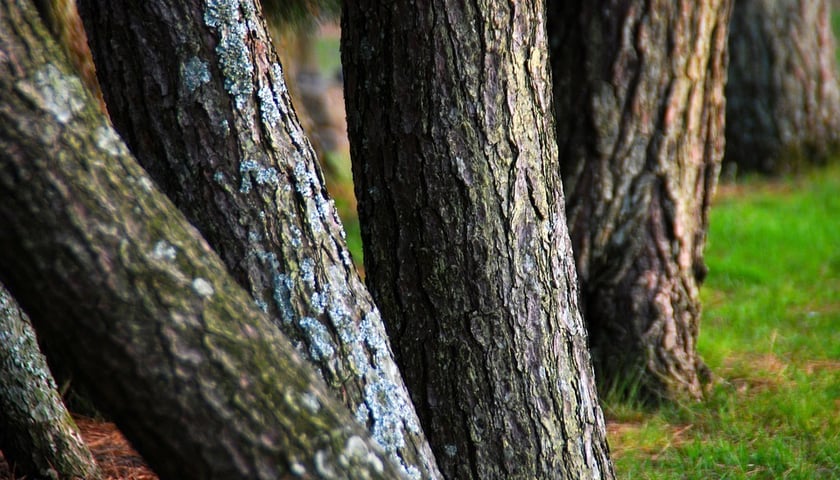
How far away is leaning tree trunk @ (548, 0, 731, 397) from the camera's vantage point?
3.59m

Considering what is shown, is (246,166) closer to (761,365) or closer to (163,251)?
(163,251)

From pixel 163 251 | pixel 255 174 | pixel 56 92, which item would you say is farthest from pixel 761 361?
pixel 56 92

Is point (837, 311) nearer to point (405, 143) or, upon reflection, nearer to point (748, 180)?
point (748, 180)

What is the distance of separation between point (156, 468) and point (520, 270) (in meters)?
1.12

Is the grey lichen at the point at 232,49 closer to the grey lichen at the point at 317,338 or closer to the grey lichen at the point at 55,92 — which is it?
the grey lichen at the point at 55,92

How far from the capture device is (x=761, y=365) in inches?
160

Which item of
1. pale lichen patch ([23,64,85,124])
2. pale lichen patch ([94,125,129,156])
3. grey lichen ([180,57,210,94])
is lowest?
pale lichen patch ([94,125,129,156])

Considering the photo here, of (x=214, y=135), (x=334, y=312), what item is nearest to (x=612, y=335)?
(x=334, y=312)

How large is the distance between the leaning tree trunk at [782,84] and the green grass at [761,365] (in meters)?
0.91

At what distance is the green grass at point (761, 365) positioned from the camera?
320cm

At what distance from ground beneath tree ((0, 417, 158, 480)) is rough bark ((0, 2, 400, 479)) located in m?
1.68

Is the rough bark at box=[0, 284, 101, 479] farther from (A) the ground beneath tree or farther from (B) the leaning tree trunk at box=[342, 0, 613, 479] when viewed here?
(B) the leaning tree trunk at box=[342, 0, 613, 479]

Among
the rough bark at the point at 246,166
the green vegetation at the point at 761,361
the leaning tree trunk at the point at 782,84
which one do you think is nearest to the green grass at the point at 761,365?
the green vegetation at the point at 761,361

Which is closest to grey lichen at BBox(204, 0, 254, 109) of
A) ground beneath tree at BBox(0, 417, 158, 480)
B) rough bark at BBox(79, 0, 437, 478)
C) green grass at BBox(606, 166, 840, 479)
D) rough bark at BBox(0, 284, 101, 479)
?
rough bark at BBox(79, 0, 437, 478)
